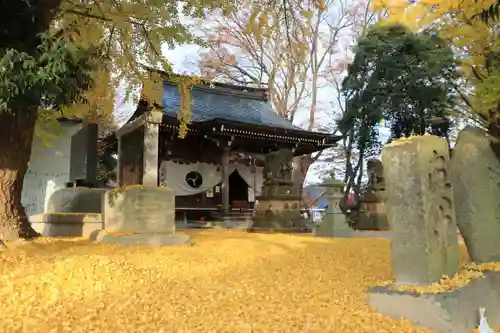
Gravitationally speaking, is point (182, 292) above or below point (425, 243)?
below

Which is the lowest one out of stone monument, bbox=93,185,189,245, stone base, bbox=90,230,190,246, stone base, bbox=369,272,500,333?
stone base, bbox=369,272,500,333

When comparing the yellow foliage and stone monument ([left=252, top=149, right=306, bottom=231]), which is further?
stone monument ([left=252, top=149, right=306, bottom=231])

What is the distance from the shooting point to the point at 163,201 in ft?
22.7

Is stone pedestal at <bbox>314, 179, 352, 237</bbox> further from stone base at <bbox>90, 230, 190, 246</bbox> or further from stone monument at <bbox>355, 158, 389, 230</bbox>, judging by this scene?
stone base at <bbox>90, 230, 190, 246</bbox>

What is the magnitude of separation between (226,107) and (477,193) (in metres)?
13.4

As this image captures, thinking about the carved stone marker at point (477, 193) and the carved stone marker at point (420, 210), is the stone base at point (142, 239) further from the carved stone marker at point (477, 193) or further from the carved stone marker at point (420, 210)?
the carved stone marker at point (477, 193)

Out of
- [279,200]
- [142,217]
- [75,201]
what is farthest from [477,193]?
[75,201]

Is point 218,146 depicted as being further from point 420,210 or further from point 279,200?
point 420,210

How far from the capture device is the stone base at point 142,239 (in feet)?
20.5

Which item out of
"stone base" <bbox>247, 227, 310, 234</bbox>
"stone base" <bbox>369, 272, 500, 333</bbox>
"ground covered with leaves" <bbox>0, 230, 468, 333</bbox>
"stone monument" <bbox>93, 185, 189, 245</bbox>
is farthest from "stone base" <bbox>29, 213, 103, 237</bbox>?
"stone base" <bbox>369, 272, 500, 333</bbox>

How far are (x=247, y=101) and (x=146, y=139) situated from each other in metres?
11.3

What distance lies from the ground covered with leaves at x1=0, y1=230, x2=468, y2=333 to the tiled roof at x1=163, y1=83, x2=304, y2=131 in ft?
31.0

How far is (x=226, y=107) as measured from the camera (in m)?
16.6

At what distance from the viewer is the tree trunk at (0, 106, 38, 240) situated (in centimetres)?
572
